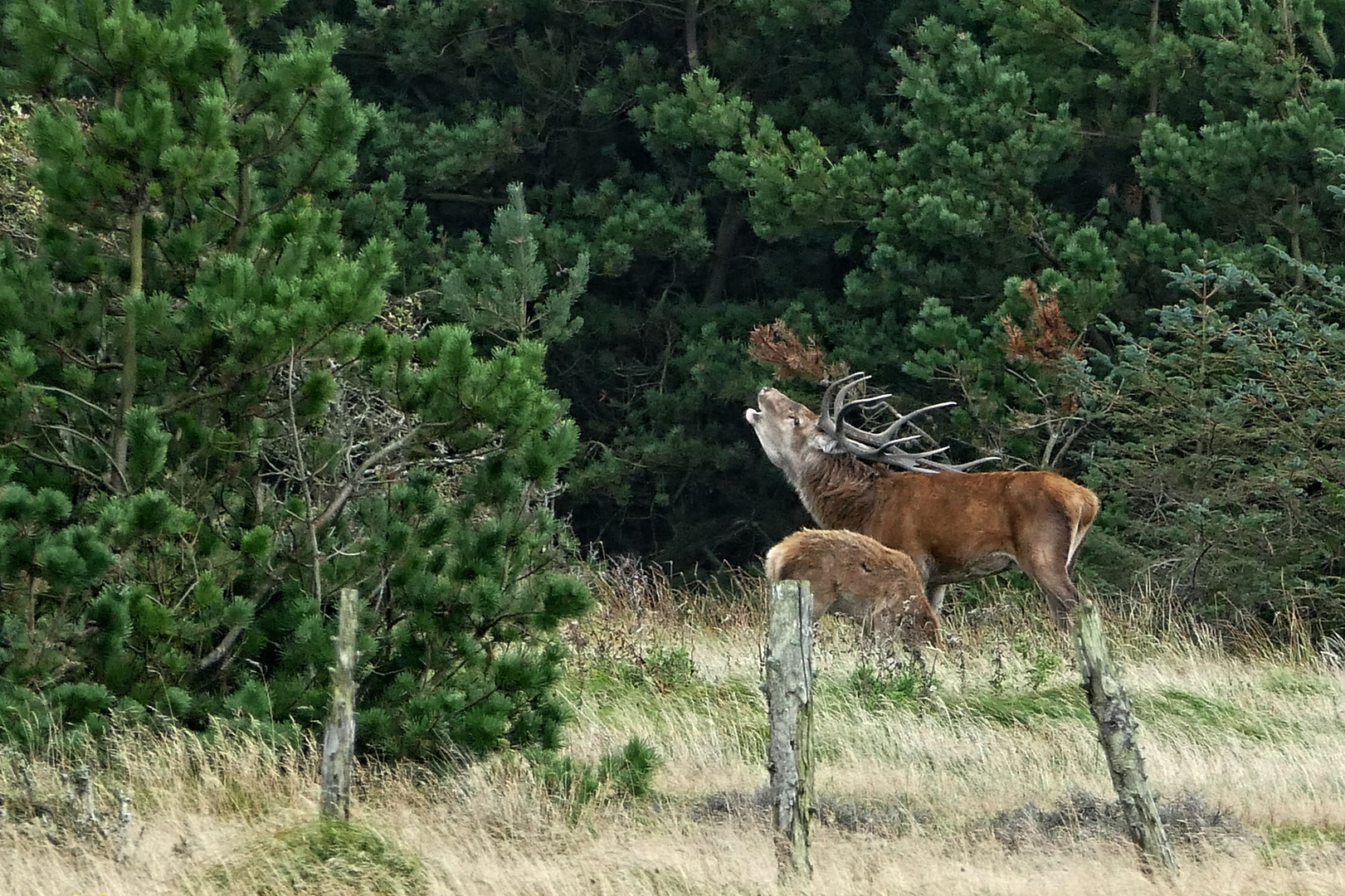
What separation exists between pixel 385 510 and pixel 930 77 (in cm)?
1134

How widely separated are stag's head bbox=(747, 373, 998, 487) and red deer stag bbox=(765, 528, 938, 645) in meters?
2.73

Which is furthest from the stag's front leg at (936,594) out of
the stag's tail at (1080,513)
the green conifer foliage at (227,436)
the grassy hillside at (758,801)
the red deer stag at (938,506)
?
the green conifer foliage at (227,436)

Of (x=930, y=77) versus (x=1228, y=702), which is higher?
(x=930, y=77)

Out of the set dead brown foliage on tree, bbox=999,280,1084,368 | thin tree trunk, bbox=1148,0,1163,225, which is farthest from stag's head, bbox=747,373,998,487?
thin tree trunk, bbox=1148,0,1163,225

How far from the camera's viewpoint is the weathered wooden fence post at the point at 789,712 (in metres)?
7.35

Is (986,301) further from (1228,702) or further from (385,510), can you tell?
(385,510)

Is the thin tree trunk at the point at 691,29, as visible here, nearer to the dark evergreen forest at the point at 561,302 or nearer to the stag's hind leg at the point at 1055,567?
the dark evergreen forest at the point at 561,302

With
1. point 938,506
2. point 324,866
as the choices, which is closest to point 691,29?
point 938,506

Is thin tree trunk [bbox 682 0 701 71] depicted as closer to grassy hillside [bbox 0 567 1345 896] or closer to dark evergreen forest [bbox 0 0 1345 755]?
dark evergreen forest [bbox 0 0 1345 755]

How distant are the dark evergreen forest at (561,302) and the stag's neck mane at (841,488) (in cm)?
206

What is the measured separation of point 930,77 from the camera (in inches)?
760

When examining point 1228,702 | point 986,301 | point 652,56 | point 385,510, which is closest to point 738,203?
point 652,56

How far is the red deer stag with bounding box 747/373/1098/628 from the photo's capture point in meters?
13.6

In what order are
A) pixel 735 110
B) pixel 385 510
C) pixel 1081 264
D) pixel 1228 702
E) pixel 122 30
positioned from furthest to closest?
pixel 735 110 < pixel 1081 264 < pixel 1228 702 < pixel 385 510 < pixel 122 30
